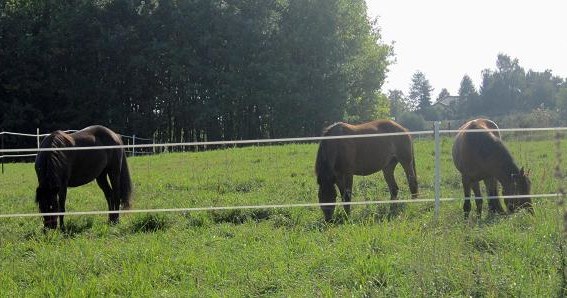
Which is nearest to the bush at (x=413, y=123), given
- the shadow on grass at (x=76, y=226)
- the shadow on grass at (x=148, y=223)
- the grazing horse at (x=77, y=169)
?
the grazing horse at (x=77, y=169)

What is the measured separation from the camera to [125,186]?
8977 millimetres

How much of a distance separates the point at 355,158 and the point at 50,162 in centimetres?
471

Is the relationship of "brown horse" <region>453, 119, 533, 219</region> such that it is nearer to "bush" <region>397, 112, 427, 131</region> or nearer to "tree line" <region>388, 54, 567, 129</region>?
"bush" <region>397, 112, 427, 131</region>

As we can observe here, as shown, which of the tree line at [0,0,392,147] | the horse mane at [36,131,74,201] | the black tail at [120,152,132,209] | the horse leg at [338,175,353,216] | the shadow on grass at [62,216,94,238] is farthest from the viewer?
the tree line at [0,0,392,147]

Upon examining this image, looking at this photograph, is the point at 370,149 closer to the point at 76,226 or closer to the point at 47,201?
the point at 76,226

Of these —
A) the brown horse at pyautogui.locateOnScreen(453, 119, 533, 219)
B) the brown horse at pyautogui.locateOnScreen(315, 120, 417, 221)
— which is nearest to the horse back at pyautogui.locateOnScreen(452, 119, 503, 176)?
the brown horse at pyautogui.locateOnScreen(453, 119, 533, 219)

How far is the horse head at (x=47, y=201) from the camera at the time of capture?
286 inches

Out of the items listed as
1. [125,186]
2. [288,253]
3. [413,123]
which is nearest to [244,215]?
[125,186]

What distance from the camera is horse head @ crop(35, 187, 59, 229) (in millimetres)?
7262

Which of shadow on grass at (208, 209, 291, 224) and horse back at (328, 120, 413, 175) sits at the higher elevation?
horse back at (328, 120, 413, 175)

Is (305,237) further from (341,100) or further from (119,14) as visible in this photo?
(119,14)

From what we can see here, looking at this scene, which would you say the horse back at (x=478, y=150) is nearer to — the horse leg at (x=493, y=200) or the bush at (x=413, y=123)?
the horse leg at (x=493, y=200)

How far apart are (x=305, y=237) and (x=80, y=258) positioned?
2.50 m

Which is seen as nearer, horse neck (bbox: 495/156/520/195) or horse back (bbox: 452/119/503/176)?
horse neck (bbox: 495/156/520/195)
